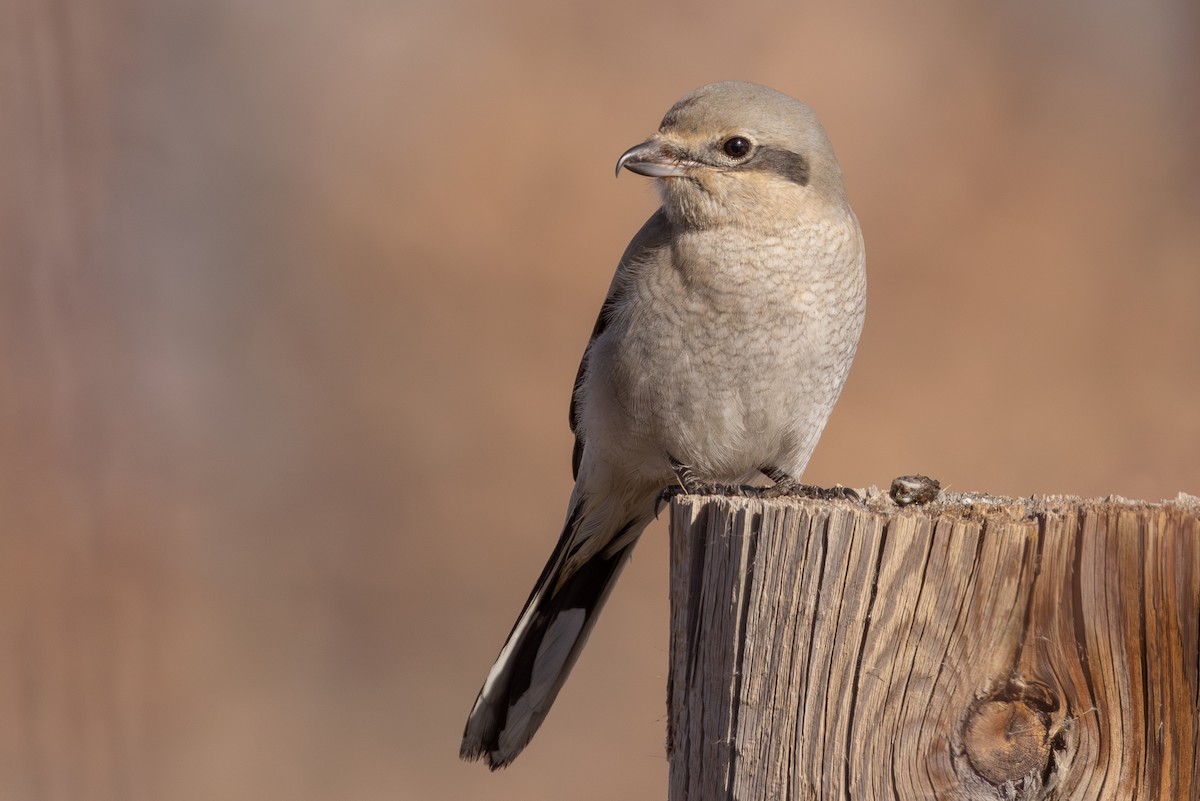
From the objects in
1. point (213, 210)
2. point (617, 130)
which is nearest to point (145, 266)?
point (213, 210)

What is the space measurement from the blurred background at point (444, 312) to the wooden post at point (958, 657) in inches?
220

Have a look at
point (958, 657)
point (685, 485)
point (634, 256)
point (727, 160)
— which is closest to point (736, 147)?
point (727, 160)

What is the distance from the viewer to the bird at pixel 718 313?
3541 millimetres

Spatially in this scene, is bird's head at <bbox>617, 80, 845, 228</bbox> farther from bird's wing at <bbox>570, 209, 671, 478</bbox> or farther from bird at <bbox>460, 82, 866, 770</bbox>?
bird's wing at <bbox>570, 209, 671, 478</bbox>

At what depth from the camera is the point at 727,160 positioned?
11.8 ft

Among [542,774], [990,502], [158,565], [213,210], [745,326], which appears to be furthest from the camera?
[213,210]

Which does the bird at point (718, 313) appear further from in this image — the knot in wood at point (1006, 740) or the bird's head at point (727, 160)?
the knot in wood at point (1006, 740)

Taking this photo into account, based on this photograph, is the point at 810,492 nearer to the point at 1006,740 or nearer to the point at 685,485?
the point at 685,485

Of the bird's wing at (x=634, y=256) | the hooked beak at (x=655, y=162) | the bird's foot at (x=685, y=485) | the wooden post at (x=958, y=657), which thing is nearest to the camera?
the wooden post at (x=958, y=657)

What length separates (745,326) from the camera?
3525 millimetres

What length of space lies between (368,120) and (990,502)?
766cm

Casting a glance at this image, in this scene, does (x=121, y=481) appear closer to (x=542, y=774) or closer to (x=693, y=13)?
(x=542, y=774)

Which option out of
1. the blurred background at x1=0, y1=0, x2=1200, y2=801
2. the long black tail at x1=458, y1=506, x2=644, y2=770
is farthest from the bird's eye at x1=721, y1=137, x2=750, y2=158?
the blurred background at x1=0, y1=0, x2=1200, y2=801

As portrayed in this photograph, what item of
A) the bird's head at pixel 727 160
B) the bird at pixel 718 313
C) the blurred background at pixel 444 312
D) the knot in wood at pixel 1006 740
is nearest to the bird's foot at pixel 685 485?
the bird at pixel 718 313
